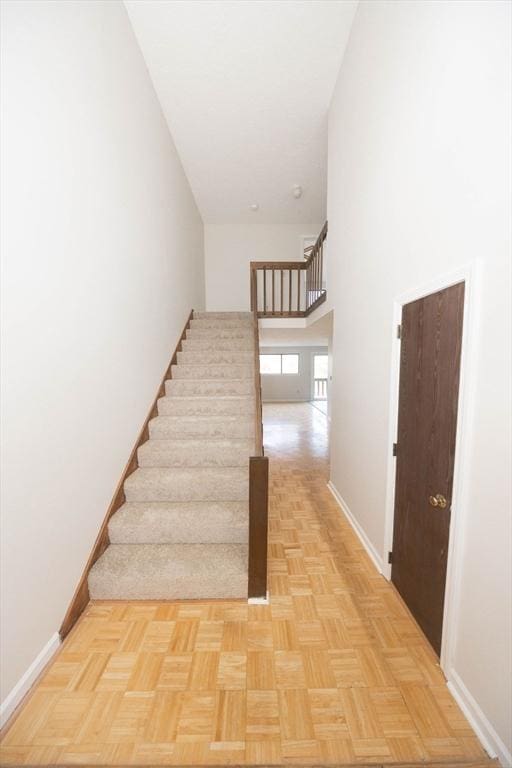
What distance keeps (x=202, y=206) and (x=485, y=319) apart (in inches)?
244

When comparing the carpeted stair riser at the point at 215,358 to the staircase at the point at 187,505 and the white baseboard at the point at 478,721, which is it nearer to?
the staircase at the point at 187,505

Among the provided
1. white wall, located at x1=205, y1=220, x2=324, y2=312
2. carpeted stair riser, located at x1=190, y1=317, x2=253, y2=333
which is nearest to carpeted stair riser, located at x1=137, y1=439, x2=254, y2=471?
carpeted stair riser, located at x1=190, y1=317, x2=253, y2=333

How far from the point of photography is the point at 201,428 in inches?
120

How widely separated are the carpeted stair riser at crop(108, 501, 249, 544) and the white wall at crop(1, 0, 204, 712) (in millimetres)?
209

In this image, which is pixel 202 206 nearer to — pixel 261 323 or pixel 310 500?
pixel 261 323

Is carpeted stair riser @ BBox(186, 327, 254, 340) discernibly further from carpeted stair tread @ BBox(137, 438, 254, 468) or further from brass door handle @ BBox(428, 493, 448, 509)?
brass door handle @ BBox(428, 493, 448, 509)

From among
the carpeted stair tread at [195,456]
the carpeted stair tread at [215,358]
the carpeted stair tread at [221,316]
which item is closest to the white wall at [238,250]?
the carpeted stair tread at [221,316]

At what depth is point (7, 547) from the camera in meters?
1.33

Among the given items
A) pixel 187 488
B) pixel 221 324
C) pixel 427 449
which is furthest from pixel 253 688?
pixel 221 324

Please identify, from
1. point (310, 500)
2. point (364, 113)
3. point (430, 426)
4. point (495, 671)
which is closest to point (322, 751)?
point (495, 671)

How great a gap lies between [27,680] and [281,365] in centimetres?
1092

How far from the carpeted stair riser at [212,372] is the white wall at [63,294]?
102 centimetres

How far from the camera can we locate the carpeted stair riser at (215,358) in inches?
163

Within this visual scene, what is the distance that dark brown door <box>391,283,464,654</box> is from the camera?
4.92 feet
